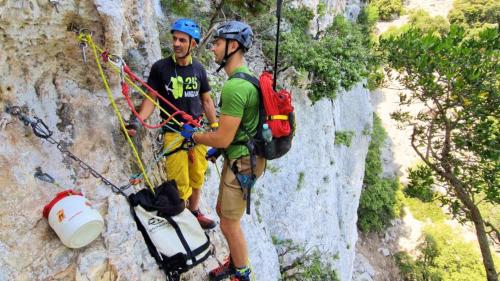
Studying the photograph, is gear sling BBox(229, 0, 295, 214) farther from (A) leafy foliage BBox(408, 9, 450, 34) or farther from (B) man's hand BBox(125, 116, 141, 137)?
(A) leafy foliage BBox(408, 9, 450, 34)

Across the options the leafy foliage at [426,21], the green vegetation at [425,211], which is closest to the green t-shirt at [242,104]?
the green vegetation at [425,211]

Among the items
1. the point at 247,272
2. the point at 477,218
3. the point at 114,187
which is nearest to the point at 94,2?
the point at 114,187

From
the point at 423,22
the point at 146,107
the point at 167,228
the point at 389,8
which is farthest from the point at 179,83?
the point at 389,8

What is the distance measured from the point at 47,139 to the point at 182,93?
156 cm

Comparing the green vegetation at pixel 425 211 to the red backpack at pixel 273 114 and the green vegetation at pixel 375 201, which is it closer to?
the green vegetation at pixel 375 201

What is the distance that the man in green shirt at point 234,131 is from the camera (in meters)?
3.53

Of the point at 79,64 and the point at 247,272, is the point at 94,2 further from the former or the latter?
the point at 247,272

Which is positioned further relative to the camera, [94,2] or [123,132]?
[123,132]

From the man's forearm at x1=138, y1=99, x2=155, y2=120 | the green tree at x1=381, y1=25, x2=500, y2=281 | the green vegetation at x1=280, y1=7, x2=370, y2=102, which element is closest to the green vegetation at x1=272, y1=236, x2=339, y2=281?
the green vegetation at x1=280, y1=7, x2=370, y2=102

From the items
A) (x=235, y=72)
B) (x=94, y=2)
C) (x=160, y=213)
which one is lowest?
(x=160, y=213)

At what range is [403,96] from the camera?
10.6m

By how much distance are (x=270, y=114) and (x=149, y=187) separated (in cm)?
155

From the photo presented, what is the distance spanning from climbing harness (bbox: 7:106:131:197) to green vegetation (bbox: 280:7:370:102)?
23.3 feet

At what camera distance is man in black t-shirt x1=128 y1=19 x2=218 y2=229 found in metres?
4.19
